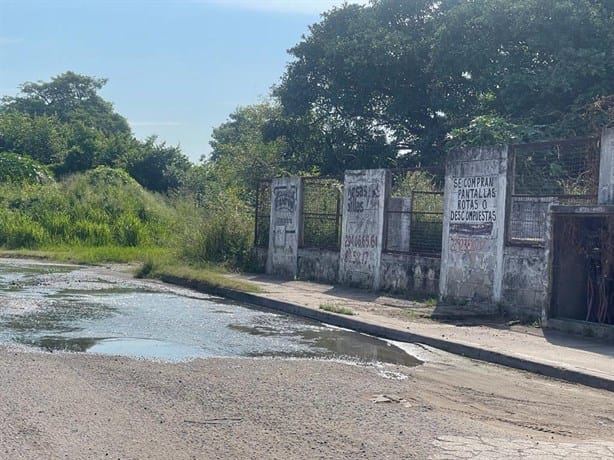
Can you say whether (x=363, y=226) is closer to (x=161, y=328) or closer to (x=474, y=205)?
(x=474, y=205)

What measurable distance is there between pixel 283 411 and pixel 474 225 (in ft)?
29.8

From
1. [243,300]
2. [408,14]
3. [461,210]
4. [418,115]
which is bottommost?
[243,300]

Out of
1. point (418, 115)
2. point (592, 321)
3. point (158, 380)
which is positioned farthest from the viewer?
point (418, 115)

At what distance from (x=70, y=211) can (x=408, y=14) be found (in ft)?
56.9

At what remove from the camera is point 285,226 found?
903 inches

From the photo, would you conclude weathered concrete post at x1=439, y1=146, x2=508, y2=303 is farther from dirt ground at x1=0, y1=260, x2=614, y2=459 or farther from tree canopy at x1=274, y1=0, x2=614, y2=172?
tree canopy at x1=274, y1=0, x2=614, y2=172

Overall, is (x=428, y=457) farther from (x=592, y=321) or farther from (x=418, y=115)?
(x=418, y=115)

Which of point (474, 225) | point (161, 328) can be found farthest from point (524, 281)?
point (161, 328)

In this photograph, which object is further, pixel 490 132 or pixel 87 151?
pixel 87 151

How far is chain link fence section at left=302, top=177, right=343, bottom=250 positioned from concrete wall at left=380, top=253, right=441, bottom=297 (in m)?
2.52

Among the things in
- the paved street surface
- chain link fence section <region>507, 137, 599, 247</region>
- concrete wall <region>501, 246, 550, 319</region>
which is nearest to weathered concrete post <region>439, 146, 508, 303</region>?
concrete wall <region>501, 246, 550, 319</region>

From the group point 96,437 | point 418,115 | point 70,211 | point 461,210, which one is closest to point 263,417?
point 96,437

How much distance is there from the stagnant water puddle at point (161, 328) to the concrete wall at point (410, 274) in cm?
360

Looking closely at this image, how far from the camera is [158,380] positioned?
845 centimetres
